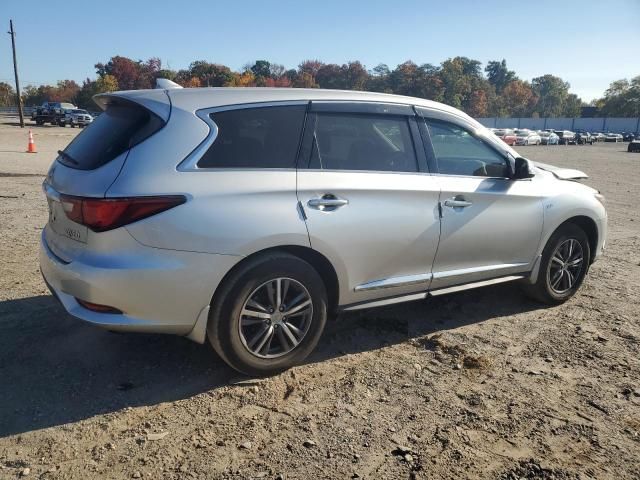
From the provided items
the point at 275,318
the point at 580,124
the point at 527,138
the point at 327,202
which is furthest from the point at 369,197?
the point at 580,124

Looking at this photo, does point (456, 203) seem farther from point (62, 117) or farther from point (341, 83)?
point (341, 83)

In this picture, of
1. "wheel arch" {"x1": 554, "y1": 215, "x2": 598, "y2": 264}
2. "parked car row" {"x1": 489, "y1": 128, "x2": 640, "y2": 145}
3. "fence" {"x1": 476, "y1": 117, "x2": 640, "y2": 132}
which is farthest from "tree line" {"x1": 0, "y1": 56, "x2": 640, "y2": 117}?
"wheel arch" {"x1": 554, "y1": 215, "x2": 598, "y2": 264}

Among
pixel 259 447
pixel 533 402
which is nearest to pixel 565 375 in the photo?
pixel 533 402

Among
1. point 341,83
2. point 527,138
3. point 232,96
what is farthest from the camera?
point 341,83

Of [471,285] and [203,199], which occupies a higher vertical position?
[203,199]

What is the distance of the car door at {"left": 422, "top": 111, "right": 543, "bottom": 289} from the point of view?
4.10 m

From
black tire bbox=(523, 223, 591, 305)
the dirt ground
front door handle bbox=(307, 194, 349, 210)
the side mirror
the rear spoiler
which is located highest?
the rear spoiler

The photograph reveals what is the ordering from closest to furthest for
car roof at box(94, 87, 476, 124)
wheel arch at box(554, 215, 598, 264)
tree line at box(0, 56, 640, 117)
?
1. car roof at box(94, 87, 476, 124)
2. wheel arch at box(554, 215, 598, 264)
3. tree line at box(0, 56, 640, 117)

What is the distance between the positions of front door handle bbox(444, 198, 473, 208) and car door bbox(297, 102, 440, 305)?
129 millimetres

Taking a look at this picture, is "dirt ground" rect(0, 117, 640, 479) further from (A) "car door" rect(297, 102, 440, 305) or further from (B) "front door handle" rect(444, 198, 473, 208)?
(B) "front door handle" rect(444, 198, 473, 208)

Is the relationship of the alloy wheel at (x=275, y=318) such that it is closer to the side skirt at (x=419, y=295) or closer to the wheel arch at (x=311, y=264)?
the wheel arch at (x=311, y=264)

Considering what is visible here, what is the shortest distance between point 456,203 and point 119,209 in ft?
8.19

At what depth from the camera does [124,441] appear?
110 inches

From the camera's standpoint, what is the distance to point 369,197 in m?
3.63
